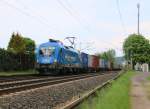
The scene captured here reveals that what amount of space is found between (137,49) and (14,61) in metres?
95.4

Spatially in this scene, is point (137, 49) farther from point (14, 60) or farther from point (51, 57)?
point (51, 57)

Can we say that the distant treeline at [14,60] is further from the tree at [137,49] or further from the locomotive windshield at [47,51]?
the tree at [137,49]

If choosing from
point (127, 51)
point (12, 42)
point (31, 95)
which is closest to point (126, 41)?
point (127, 51)

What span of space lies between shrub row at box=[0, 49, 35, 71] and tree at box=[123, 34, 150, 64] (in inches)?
3117

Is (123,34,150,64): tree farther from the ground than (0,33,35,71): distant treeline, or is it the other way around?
(123,34,150,64): tree

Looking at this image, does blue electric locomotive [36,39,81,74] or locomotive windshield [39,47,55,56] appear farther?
locomotive windshield [39,47,55,56]

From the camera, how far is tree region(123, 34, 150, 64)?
13660cm

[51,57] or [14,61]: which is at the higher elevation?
[14,61]

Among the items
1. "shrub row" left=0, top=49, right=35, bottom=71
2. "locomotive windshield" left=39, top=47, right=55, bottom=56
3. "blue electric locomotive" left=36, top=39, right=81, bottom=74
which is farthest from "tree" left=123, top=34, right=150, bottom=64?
"locomotive windshield" left=39, top=47, right=55, bottom=56

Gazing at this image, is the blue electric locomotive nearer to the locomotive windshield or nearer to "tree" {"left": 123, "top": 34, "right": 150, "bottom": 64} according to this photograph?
the locomotive windshield

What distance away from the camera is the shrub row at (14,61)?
4939 centimetres

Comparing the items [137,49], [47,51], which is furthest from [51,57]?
[137,49]

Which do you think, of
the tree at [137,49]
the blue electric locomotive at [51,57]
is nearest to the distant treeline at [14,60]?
the blue electric locomotive at [51,57]

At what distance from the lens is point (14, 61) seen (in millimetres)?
52156
